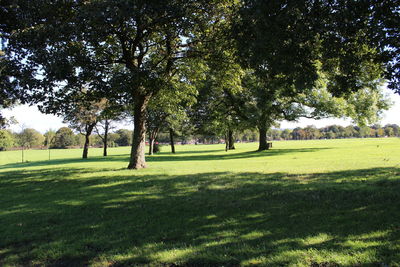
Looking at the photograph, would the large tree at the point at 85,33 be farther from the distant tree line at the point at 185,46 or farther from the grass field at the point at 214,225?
the grass field at the point at 214,225

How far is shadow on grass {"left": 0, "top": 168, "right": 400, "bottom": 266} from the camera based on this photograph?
5105mm

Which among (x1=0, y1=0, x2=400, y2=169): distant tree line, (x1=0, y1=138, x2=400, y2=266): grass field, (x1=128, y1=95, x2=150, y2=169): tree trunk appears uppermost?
(x1=0, y1=0, x2=400, y2=169): distant tree line

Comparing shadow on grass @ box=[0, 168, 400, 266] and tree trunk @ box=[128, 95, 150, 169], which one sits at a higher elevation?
tree trunk @ box=[128, 95, 150, 169]

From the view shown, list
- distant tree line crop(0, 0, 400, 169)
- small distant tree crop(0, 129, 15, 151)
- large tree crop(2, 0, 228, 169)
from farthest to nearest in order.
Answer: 1. small distant tree crop(0, 129, 15, 151)
2. large tree crop(2, 0, 228, 169)
3. distant tree line crop(0, 0, 400, 169)

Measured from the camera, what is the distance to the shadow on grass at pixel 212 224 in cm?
511

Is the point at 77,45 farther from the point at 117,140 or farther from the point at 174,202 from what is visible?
the point at 117,140

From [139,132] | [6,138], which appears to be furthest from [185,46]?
[6,138]

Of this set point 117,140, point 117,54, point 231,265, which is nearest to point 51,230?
point 231,265

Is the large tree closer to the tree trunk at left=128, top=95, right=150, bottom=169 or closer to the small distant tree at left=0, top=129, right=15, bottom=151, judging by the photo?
the tree trunk at left=128, top=95, right=150, bottom=169

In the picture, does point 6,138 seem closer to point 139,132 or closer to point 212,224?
point 139,132

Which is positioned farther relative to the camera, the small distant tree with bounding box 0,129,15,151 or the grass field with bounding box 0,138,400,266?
the small distant tree with bounding box 0,129,15,151

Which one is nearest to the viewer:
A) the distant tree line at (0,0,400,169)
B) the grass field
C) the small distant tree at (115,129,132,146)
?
the grass field

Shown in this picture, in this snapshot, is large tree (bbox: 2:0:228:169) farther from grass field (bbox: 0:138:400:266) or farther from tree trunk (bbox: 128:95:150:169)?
grass field (bbox: 0:138:400:266)

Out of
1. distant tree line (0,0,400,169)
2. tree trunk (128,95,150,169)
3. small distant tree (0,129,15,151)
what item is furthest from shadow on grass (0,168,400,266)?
small distant tree (0,129,15,151)
